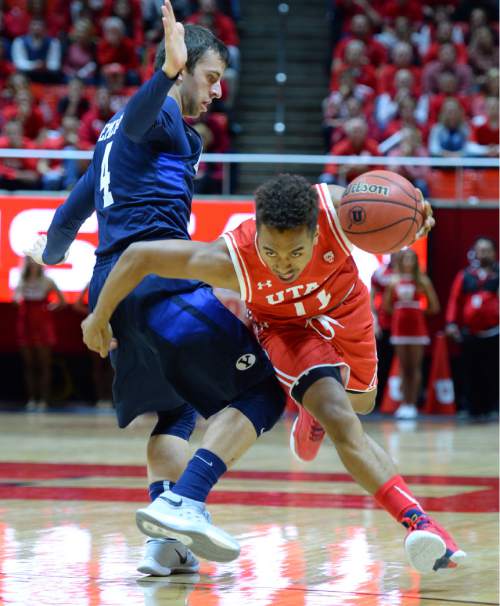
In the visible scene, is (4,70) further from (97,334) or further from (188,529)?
(188,529)

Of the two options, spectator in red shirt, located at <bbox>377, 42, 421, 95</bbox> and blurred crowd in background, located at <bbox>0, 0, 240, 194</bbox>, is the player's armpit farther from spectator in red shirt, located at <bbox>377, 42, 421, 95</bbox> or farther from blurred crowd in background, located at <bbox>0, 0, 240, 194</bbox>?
spectator in red shirt, located at <bbox>377, 42, 421, 95</bbox>

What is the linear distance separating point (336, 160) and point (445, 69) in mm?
2789

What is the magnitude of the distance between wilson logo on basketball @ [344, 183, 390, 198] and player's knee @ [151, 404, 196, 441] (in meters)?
1.03

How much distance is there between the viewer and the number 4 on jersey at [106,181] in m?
4.24

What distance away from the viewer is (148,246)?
3.87 metres

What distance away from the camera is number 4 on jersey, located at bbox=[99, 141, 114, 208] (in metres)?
4.24

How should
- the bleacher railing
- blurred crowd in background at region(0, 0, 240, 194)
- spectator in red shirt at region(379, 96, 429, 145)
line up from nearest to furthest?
the bleacher railing → blurred crowd in background at region(0, 0, 240, 194) → spectator in red shirt at region(379, 96, 429, 145)

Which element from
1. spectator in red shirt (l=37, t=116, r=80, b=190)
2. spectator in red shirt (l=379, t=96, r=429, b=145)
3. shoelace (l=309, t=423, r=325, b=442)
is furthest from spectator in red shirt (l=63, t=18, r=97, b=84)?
shoelace (l=309, t=423, r=325, b=442)

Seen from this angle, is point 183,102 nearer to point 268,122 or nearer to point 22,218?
point 22,218

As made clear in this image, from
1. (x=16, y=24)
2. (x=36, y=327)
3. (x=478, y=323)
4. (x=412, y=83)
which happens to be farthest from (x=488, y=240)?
(x=16, y=24)

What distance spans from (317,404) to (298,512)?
1.84 meters

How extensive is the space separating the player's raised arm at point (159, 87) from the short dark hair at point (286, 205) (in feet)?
1.52

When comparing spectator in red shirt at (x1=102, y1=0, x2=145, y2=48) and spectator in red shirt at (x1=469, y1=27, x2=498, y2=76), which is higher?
spectator in red shirt at (x1=102, y1=0, x2=145, y2=48)

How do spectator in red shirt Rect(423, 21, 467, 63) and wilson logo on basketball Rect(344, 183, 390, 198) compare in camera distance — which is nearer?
wilson logo on basketball Rect(344, 183, 390, 198)
